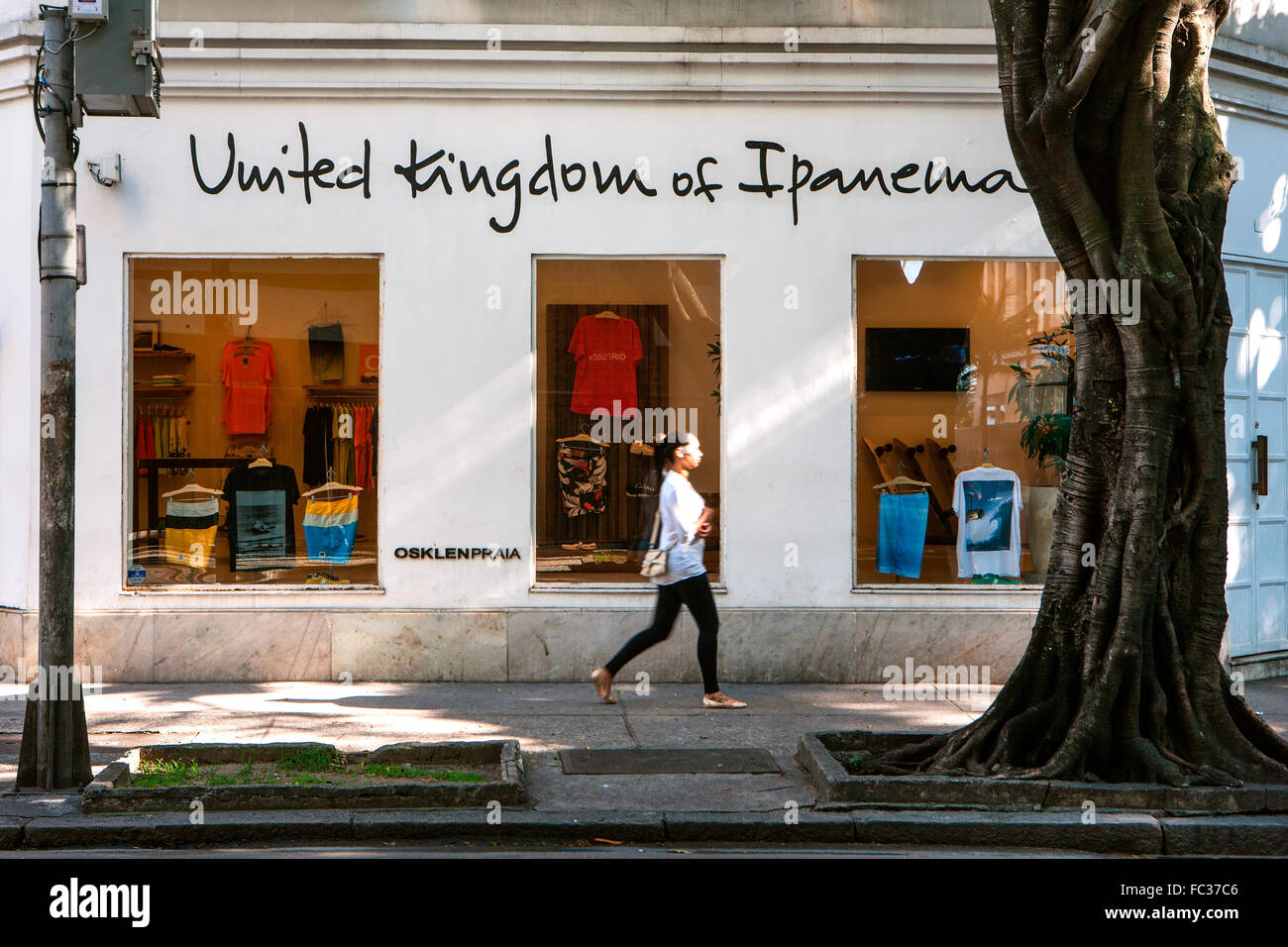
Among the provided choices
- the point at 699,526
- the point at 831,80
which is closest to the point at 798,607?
the point at 699,526

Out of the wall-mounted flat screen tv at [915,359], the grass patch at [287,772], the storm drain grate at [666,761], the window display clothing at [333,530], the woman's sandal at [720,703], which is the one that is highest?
the wall-mounted flat screen tv at [915,359]

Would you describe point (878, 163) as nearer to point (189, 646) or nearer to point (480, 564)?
point (480, 564)

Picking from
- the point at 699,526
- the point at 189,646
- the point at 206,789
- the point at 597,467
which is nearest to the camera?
the point at 206,789

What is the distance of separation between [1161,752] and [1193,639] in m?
0.66

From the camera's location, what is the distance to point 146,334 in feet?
34.3

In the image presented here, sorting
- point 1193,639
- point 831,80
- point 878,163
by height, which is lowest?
point 1193,639

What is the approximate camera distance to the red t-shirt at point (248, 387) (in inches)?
423

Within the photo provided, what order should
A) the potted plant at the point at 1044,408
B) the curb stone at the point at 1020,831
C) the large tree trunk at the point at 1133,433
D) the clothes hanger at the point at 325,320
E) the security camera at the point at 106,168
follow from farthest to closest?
the potted plant at the point at 1044,408 < the clothes hanger at the point at 325,320 < the security camera at the point at 106,168 < the large tree trunk at the point at 1133,433 < the curb stone at the point at 1020,831

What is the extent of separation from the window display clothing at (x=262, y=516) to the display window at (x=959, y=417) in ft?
16.3

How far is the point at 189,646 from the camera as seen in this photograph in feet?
33.2

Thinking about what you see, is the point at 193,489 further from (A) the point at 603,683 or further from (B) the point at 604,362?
(A) the point at 603,683

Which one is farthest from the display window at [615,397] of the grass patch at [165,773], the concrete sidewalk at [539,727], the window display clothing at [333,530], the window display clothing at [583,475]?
the grass patch at [165,773]

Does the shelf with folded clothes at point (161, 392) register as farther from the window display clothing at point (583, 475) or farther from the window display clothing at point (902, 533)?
the window display clothing at point (902, 533)

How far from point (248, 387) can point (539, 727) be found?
438cm
